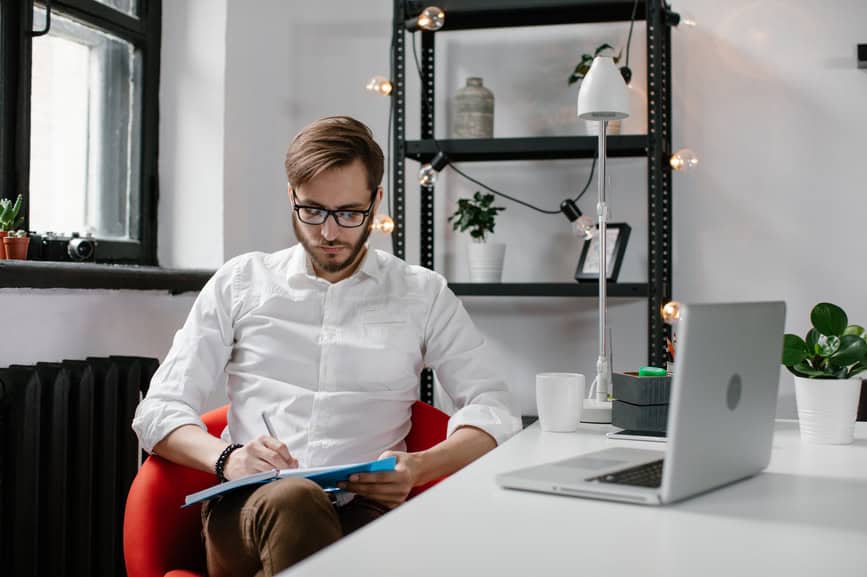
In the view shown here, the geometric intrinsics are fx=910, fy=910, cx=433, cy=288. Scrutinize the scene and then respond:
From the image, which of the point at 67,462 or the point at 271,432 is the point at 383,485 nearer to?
the point at 271,432

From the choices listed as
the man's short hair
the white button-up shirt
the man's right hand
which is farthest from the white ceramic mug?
the man's short hair

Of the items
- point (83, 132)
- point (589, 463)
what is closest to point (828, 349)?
point (589, 463)

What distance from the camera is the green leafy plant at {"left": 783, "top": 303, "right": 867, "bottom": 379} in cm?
144

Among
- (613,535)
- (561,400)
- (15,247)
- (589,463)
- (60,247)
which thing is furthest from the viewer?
(60,247)

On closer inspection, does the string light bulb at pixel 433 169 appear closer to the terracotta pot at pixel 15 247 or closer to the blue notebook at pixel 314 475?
the terracotta pot at pixel 15 247

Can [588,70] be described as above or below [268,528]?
above

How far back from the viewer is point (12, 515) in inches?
72.4

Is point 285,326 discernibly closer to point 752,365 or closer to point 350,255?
point 350,255

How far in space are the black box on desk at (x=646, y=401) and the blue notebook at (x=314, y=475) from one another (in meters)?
0.44

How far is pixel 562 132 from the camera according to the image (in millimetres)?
2951

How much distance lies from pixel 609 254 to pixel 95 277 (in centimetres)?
148

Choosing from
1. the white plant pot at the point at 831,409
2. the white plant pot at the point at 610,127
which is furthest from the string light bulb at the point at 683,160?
the white plant pot at the point at 831,409

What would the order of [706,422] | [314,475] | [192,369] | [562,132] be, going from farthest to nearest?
1. [562,132]
2. [192,369]
3. [314,475]
4. [706,422]

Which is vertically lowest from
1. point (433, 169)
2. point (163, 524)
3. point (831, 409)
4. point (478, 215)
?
point (163, 524)
